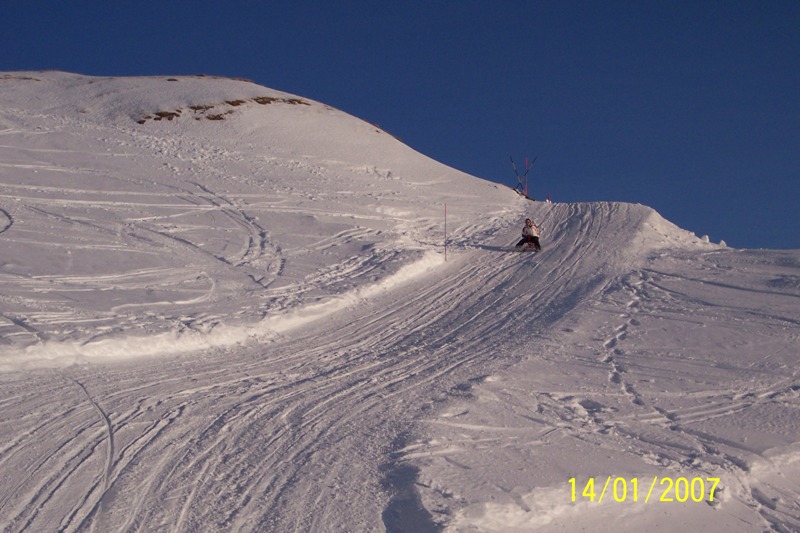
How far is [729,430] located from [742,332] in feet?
13.0

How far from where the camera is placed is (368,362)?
36.3 feet

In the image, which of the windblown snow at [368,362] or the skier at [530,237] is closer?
the windblown snow at [368,362]

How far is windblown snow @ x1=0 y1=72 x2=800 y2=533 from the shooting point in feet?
22.2

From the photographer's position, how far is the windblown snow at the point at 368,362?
676 centimetres

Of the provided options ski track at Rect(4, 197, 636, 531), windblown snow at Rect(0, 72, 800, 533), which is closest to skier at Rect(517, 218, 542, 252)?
windblown snow at Rect(0, 72, 800, 533)

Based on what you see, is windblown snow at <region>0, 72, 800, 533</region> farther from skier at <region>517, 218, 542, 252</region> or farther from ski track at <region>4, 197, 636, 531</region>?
skier at <region>517, 218, 542, 252</region>

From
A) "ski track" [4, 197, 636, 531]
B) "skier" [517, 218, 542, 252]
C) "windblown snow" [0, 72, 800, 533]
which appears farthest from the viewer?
"skier" [517, 218, 542, 252]

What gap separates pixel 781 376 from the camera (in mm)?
10242

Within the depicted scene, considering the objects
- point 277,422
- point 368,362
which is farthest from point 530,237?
point 277,422

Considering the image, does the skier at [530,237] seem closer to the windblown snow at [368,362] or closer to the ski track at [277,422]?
the windblown snow at [368,362]

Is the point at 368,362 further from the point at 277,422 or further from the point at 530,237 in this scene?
the point at 530,237

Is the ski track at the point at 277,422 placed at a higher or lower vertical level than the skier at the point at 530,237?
lower

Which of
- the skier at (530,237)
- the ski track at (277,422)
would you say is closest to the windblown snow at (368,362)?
the ski track at (277,422)

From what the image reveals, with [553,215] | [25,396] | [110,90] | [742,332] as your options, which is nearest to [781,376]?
[742,332]
